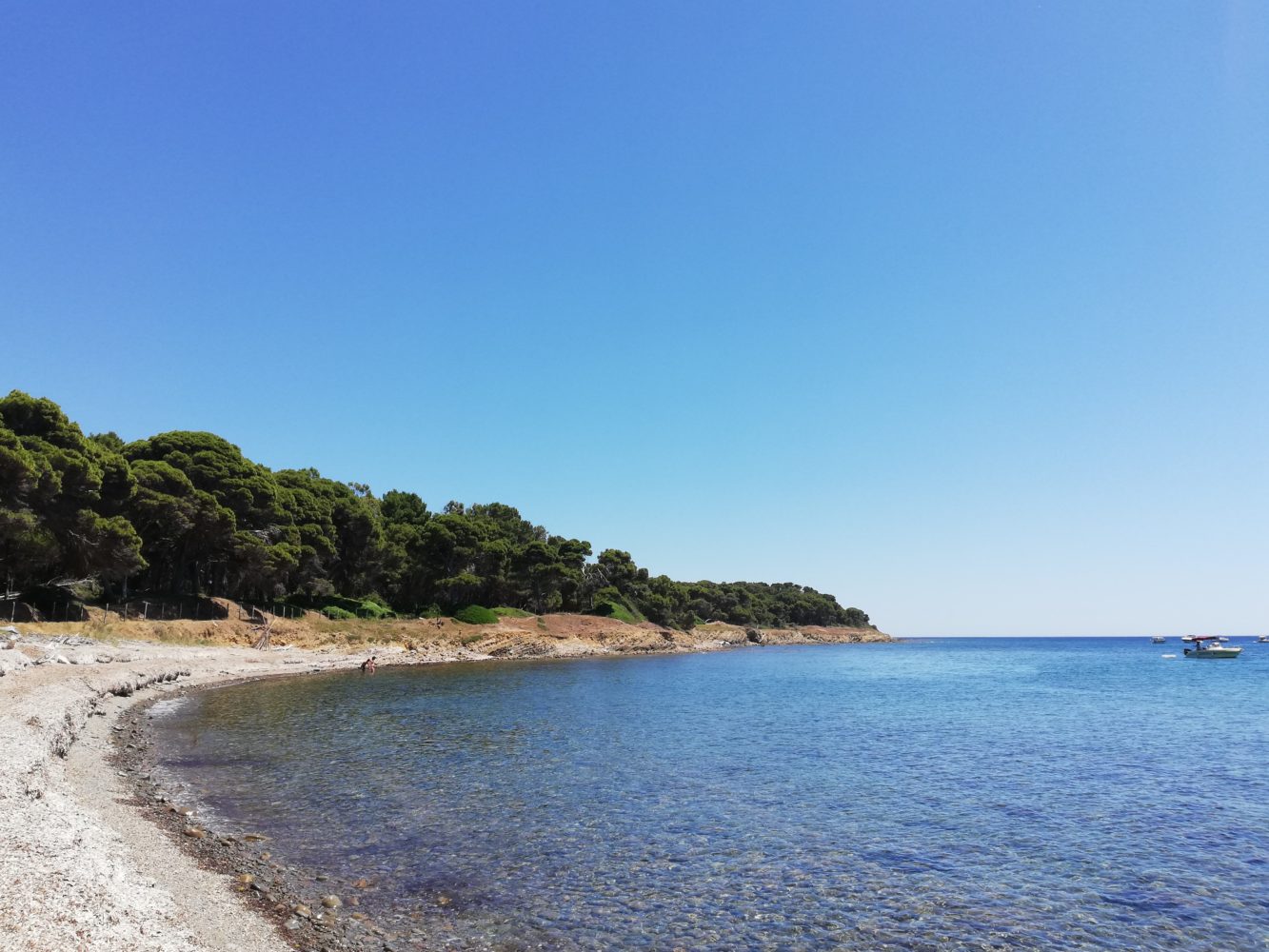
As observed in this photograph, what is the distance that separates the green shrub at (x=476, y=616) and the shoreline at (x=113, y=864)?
6051 cm

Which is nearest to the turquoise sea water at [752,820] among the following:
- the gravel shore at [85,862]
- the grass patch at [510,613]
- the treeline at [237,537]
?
the gravel shore at [85,862]

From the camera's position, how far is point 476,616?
8588 cm

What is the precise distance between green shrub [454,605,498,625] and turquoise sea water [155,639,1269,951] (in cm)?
5012

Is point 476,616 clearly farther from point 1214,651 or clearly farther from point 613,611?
point 1214,651

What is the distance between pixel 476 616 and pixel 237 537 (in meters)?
31.3

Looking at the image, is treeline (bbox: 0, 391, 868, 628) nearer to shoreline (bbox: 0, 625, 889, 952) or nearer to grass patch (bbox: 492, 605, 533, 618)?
grass patch (bbox: 492, 605, 533, 618)

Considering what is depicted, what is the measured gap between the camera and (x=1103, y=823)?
16484 millimetres

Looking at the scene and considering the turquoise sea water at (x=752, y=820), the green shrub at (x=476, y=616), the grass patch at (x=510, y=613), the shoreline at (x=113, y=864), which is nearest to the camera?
the shoreline at (x=113, y=864)

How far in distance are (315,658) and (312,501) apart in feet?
68.5

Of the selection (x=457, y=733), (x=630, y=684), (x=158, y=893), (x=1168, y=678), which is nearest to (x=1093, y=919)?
(x=158, y=893)

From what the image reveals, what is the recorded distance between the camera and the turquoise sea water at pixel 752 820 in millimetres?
11070

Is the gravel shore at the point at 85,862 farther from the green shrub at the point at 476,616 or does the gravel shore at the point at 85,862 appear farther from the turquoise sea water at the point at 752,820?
the green shrub at the point at 476,616

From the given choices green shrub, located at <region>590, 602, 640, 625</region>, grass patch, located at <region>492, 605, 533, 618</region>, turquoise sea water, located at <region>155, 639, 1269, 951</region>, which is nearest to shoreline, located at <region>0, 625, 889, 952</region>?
turquoise sea water, located at <region>155, 639, 1269, 951</region>

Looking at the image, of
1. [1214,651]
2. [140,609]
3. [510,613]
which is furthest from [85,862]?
[1214,651]
